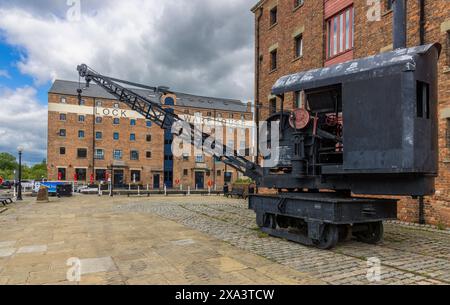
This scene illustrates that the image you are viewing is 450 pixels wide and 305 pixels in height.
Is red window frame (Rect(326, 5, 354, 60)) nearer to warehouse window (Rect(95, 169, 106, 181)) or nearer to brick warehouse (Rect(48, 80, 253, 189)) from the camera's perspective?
brick warehouse (Rect(48, 80, 253, 189))

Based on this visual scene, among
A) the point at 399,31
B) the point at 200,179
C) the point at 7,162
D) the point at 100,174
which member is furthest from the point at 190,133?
the point at 7,162

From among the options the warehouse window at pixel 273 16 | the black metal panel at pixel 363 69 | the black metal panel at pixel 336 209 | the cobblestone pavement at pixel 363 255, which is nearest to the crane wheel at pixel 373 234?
the cobblestone pavement at pixel 363 255

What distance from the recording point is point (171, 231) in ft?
31.8

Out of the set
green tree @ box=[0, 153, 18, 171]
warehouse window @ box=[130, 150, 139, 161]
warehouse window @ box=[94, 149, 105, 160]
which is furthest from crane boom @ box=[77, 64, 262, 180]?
green tree @ box=[0, 153, 18, 171]

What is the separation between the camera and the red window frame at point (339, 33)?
14554 millimetres

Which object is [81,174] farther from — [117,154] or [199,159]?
[199,159]

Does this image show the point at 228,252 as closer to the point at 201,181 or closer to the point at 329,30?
the point at 329,30

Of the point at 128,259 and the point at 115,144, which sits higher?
the point at 115,144

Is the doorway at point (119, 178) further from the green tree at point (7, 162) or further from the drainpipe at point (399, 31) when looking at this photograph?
the green tree at point (7, 162)

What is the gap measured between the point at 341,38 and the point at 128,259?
13.5 m

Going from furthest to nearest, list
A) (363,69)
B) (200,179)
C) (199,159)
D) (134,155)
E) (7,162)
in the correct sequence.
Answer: (7,162)
(199,159)
(200,179)
(134,155)
(363,69)

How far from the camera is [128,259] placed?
20.9ft

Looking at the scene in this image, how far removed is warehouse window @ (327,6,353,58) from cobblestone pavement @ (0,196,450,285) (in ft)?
27.4

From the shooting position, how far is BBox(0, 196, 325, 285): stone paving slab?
516 cm
